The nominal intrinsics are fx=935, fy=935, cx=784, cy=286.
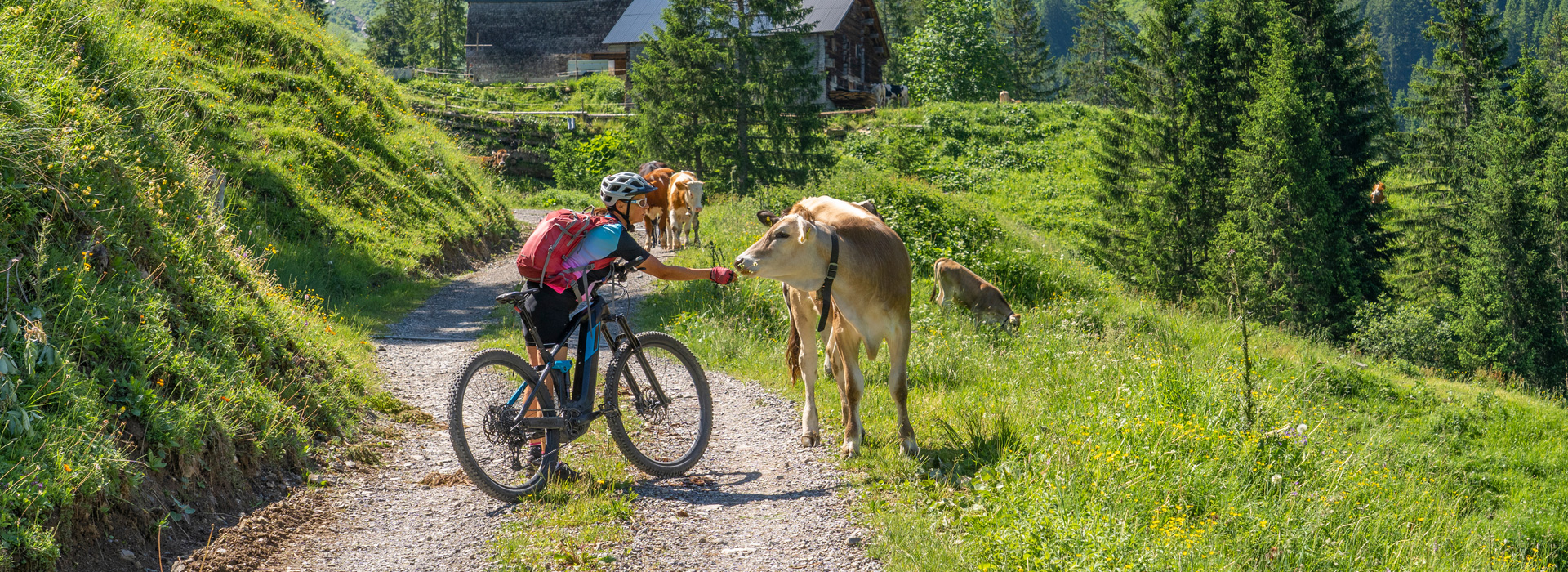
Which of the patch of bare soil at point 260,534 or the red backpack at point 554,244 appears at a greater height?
Result: the red backpack at point 554,244

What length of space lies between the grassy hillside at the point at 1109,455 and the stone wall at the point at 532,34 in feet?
154

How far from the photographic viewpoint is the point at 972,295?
13.3 m

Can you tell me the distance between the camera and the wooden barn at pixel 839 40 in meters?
46.2

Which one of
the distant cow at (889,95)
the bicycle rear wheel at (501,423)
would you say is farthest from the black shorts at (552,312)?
the distant cow at (889,95)

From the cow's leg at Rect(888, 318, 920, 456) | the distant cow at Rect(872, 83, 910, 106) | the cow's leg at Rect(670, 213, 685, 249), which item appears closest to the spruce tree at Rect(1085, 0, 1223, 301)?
the cow's leg at Rect(670, 213, 685, 249)

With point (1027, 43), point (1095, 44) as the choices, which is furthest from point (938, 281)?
point (1095, 44)

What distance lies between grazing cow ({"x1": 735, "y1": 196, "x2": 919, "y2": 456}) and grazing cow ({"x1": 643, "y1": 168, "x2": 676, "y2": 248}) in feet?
39.9

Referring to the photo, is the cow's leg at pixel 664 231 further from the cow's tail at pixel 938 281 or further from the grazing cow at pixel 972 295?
the grazing cow at pixel 972 295

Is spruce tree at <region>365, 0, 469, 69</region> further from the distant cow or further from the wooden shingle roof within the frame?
the distant cow

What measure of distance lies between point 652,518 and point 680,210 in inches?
517

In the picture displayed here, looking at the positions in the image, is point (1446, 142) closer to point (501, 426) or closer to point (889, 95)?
point (889, 95)

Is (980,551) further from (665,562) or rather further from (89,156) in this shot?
(89,156)

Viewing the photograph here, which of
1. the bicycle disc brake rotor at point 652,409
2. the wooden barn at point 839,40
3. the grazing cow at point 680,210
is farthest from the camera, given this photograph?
the wooden barn at point 839,40

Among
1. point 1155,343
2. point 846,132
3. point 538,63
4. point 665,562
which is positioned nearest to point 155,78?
point 665,562
